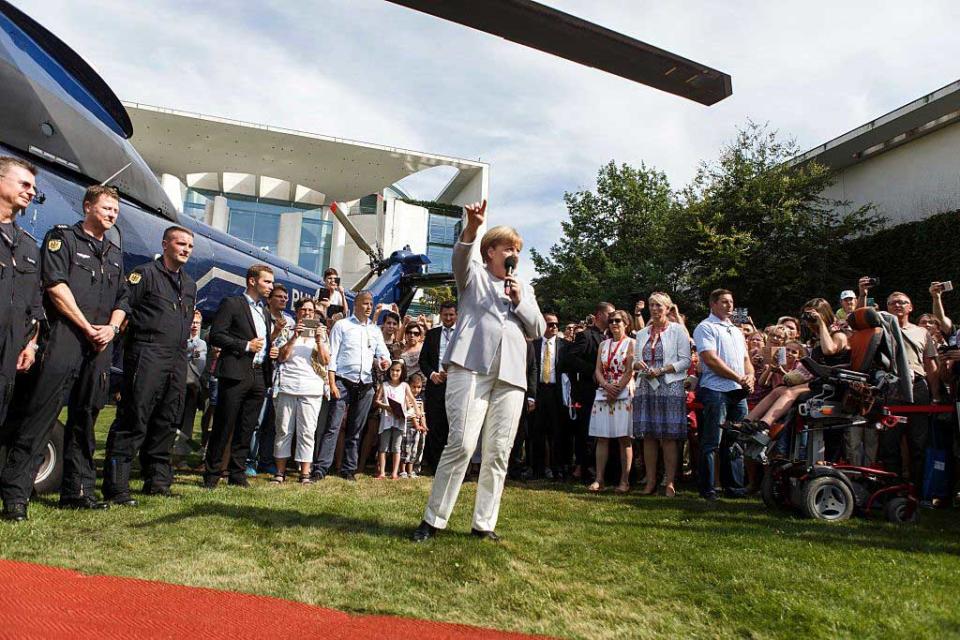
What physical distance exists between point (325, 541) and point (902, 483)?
4.56 metres

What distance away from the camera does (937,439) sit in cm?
587

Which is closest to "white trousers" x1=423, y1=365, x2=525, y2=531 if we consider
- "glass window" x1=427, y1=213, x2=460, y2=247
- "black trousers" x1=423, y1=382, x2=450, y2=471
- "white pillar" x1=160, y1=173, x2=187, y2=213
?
"black trousers" x1=423, y1=382, x2=450, y2=471

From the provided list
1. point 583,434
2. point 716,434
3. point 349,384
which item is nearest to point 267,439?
point 349,384

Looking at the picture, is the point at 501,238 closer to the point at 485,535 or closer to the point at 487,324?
the point at 487,324

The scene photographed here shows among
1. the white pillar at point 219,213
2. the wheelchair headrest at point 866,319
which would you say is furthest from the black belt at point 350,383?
the white pillar at point 219,213

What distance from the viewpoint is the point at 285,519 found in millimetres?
4246

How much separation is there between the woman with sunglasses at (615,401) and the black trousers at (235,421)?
350 centimetres

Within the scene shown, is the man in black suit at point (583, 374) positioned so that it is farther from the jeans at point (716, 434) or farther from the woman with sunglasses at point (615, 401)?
the jeans at point (716, 434)

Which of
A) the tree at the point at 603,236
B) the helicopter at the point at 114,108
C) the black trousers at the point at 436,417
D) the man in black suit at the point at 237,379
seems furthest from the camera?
the tree at the point at 603,236

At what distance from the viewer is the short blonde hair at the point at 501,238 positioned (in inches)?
158

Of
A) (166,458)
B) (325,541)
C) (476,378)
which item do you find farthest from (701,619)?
(166,458)

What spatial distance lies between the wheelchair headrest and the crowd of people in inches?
12.0

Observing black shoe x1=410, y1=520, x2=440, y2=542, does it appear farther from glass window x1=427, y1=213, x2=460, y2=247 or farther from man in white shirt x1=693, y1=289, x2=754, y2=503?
glass window x1=427, y1=213, x2=460, y2=247

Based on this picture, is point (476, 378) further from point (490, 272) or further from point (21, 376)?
point (21, 376)
